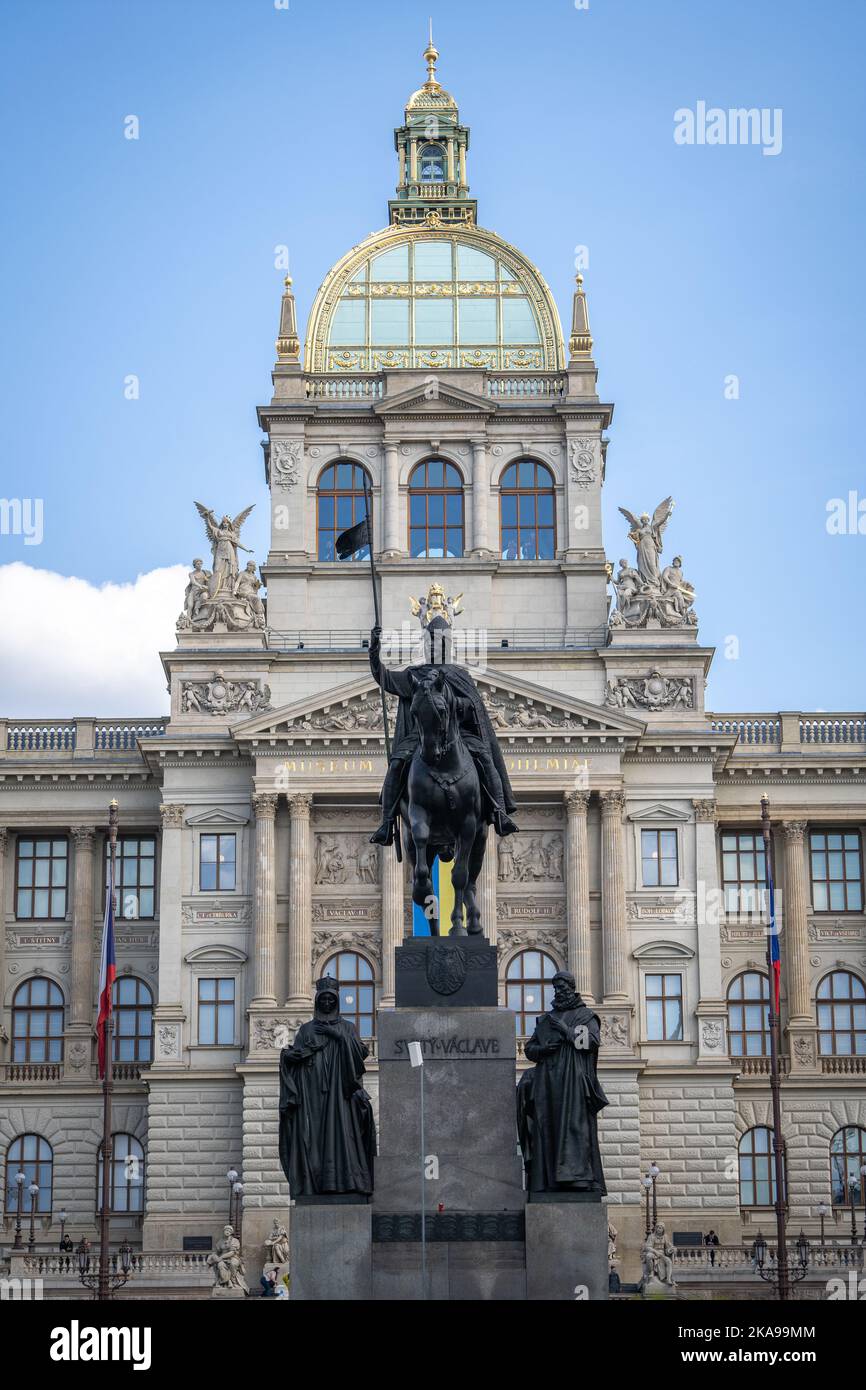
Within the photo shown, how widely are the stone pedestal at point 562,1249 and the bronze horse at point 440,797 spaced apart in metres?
3.28

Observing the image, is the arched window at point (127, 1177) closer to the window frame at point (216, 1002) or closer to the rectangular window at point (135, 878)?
the window frame at point (216, 1002)

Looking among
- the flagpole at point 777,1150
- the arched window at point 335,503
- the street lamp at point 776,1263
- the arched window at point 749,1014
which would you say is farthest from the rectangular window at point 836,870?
the arched window at point 335,503

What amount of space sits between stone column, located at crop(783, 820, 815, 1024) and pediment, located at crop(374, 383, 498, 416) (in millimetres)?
15673

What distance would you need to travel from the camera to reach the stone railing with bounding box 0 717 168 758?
240ft

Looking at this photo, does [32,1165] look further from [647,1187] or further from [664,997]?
[664,997]

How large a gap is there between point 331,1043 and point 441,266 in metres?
55.3

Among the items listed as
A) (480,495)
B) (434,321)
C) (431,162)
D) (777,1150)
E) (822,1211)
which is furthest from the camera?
(431,162)

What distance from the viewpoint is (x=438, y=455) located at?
246 feet

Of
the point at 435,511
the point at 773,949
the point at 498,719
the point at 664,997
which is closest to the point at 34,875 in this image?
the point at 498,719

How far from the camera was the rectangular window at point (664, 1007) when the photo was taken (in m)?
68.5

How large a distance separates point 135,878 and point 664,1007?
16.3m

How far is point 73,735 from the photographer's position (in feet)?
241
